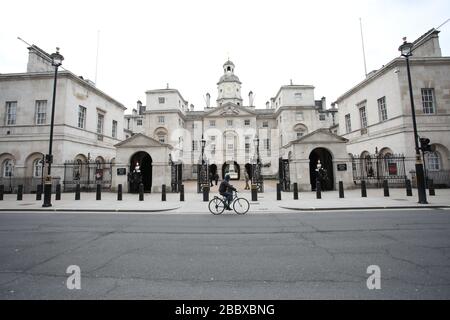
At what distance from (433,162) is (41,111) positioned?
36.8 meters

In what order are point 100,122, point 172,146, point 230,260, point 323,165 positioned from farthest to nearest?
1. point 100,122
2. point 323,165
3. point 172,146
4. point 230,260

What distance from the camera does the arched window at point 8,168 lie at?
834 inches

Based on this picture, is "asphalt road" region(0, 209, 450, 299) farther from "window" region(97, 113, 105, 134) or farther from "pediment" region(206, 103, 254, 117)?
"pediment" region(206, 103, 254, 117)

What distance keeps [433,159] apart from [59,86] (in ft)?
116

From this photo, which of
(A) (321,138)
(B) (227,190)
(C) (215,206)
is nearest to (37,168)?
(C) (215,206)

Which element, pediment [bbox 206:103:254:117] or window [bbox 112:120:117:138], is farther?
pediment [bbox 206:103:254:117]

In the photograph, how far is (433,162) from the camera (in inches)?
789

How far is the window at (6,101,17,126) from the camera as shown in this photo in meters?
21.8

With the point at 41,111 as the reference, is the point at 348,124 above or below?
above

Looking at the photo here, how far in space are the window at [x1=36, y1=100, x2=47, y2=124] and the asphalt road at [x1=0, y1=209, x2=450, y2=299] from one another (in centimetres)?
1858

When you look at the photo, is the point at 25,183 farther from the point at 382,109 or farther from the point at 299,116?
the point at 299,116

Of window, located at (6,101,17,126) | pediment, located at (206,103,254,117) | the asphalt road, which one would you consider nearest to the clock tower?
pediment, located at (206,103,254,117)
